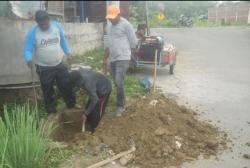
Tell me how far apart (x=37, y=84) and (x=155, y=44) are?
3654 mm

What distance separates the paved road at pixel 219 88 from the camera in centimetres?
587

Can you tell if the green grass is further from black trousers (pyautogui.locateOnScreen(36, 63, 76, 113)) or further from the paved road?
the paved road

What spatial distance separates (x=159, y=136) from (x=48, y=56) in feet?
7.48

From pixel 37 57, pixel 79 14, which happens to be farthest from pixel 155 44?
pixel 79 14

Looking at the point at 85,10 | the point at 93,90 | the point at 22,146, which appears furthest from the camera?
the point at 85,10

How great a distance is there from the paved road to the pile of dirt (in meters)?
0.23

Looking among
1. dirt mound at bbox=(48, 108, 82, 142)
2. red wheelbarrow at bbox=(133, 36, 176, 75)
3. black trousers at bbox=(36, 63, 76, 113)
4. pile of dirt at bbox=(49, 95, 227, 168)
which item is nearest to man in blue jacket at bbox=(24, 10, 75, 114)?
black trousers at bbox=(36, 63, 76, 113)

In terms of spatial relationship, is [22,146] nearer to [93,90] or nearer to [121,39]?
[93,90]

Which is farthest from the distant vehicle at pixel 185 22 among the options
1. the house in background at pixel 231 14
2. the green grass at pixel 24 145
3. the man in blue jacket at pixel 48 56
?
the green grass at pixel 24 145

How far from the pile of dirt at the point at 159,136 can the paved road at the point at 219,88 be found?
234mm

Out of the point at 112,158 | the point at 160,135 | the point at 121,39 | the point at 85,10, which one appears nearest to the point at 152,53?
the point at 121,39

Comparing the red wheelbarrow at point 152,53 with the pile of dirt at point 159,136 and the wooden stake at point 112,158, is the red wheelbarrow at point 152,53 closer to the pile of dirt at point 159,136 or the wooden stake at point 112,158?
the pile of dirt at point 159,136

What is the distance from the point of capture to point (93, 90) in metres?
6.07

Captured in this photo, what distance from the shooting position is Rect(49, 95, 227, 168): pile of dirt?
543cm
